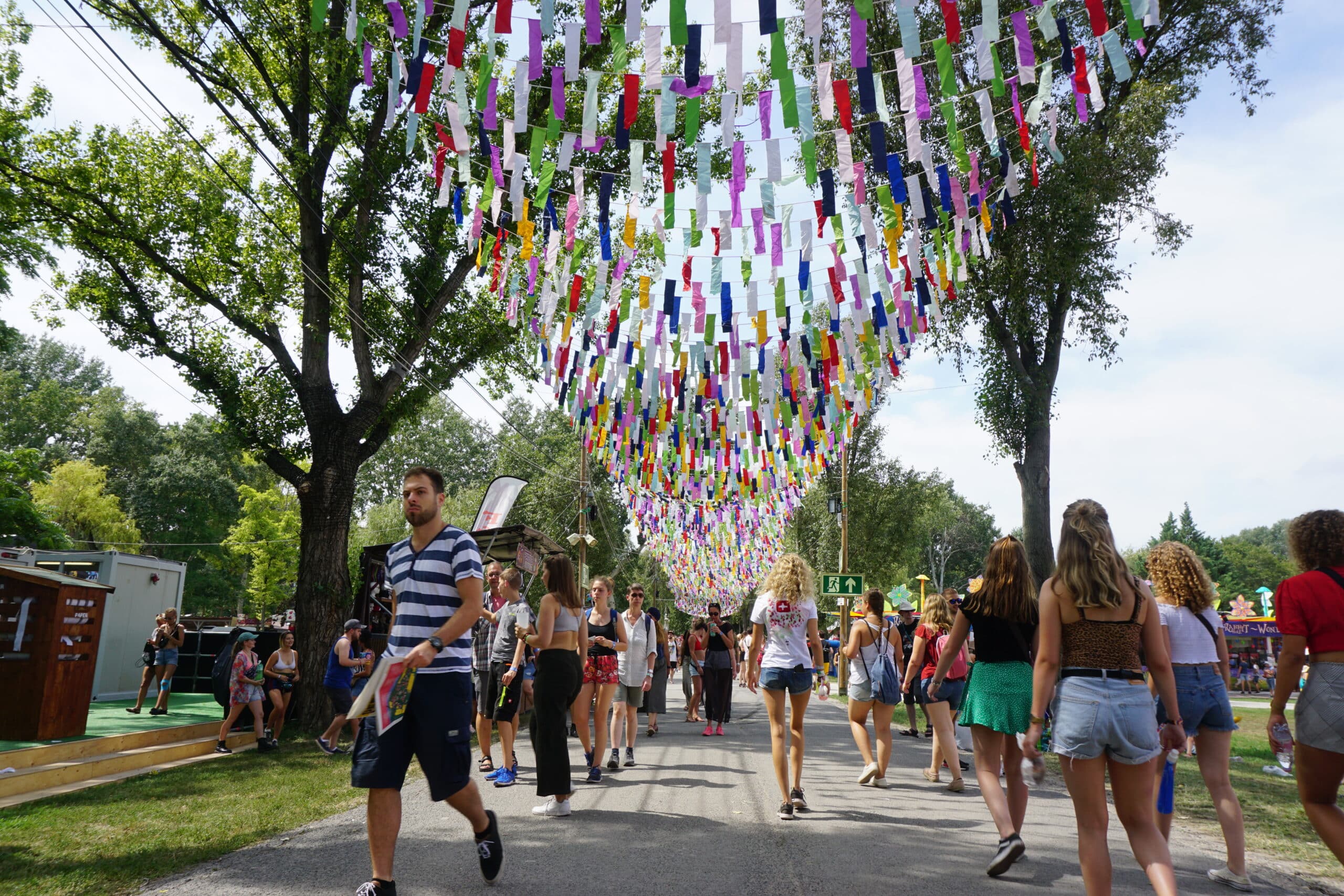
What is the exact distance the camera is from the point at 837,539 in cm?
2955

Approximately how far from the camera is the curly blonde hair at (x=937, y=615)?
7688mm

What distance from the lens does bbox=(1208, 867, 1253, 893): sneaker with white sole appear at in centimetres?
410

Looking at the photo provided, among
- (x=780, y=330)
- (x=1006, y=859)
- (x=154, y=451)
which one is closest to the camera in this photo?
(x=1006, y=859)

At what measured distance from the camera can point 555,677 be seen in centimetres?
547

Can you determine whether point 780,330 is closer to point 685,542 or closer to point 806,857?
point 806,857

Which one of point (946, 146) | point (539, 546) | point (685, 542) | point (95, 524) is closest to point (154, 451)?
point (95, 524)

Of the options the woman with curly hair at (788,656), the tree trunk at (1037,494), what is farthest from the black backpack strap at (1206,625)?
the tree trunk at (1037,494)

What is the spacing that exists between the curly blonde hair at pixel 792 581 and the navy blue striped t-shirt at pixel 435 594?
2.66 m

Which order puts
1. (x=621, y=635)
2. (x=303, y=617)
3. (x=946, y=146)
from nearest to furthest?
1. (x=621, y=635)
2. (x=303, y=617)
3. (x=946, y=146)

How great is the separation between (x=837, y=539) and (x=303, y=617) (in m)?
21.0

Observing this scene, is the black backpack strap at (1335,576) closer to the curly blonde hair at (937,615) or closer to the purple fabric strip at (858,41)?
the purple fabric strip at (858,41)

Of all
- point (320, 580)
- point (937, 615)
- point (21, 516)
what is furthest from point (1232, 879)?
point (21, 516)

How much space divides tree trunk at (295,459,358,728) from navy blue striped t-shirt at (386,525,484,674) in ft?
28.6

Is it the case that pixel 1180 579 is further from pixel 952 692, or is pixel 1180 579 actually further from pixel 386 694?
pixel 386 694
